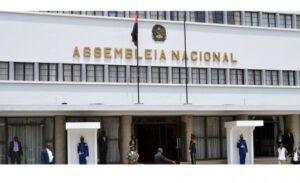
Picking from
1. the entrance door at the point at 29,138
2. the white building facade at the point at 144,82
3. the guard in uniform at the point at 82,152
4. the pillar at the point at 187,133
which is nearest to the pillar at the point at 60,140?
the white building facade at the point at 144,82

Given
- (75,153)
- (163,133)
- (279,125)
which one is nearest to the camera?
(75,153)

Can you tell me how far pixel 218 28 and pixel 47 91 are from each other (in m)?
9.59

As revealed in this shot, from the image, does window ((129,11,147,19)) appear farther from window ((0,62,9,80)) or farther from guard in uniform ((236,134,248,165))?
guard in uniform ((236,134,248,165))

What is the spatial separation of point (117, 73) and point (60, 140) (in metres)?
4.49

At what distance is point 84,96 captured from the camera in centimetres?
2495

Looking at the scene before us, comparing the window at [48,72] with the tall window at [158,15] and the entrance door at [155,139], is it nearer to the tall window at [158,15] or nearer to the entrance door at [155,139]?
the entrance door at [155,139]

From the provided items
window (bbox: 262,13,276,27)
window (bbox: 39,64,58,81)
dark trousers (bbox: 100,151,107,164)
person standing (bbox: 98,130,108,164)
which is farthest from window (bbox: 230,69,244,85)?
window (bbox: 39,64,58,81)

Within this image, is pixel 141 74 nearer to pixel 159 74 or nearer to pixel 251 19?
pixel 159 74

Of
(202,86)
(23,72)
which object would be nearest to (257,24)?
(202,86)

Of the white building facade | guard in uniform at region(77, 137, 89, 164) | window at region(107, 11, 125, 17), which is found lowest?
guard in uniform at region(77, 137, 89, 164)

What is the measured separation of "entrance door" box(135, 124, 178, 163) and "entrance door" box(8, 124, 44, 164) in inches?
188

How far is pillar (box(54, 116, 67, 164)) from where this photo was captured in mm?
23625

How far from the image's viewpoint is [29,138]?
24016 millimetres

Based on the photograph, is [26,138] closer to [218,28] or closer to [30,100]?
[30,100]
